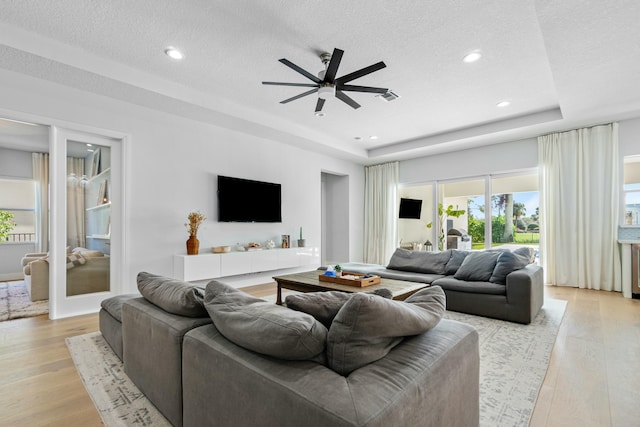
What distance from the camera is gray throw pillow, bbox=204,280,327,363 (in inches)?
41.8

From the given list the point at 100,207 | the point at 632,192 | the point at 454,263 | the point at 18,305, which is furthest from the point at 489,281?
the point at 18,305

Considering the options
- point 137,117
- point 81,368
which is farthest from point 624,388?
point 137,117

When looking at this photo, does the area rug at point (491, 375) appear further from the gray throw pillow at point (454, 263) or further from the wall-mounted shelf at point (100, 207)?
the wall-mounted shelf at point (100, 207)

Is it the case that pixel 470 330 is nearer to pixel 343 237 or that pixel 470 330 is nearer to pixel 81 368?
pixel 81 368

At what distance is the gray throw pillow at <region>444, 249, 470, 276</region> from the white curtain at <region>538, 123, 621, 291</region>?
2.12 meters

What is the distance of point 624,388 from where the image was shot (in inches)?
76.9

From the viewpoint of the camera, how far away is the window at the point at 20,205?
6.56 metres

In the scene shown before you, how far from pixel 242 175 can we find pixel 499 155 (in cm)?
473

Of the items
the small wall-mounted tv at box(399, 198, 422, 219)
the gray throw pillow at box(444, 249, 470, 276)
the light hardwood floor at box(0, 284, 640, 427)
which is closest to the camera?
the light hardwood floor at box(0, 284, 640, 427)

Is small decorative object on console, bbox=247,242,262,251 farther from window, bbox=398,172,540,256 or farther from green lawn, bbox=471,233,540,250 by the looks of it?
green lawn, bbox=471,233,540,250

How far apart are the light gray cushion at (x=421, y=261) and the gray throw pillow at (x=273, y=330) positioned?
11.4 ft

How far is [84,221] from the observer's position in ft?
12.5

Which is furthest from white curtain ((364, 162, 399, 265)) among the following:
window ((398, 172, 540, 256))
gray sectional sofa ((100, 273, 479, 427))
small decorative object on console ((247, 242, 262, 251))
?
gray sectional sofa ((100, 273, 479, 427))

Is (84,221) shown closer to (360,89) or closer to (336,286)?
(336,286)
